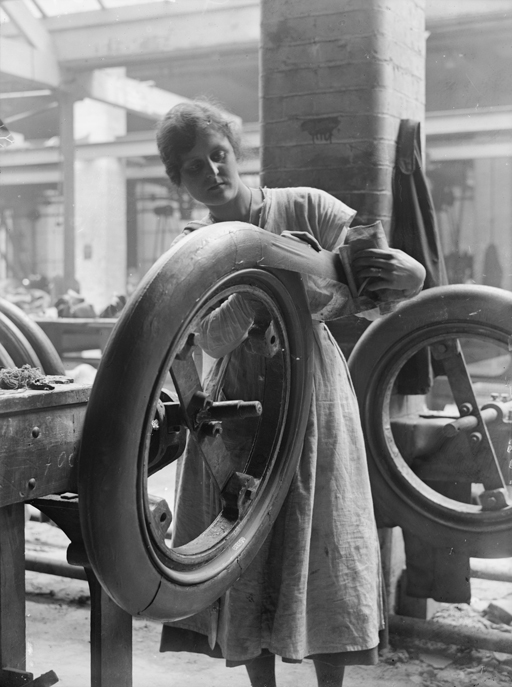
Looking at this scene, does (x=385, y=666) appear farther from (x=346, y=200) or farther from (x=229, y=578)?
(x=346, y=200)

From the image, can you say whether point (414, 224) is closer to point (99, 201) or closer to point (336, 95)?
point (336, 95)

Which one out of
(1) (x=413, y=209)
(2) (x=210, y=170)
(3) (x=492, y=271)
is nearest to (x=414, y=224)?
(1) (x=413, y=209)

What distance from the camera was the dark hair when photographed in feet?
5.98

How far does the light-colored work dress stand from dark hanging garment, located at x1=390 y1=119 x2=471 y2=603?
612 mm

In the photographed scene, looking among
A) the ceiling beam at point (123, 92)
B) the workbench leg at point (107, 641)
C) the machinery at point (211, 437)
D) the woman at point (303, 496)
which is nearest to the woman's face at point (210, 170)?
the woman at point (303, 496)

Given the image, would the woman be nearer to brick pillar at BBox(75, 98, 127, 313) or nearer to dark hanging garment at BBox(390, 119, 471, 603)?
dark hanging garment at BBox(390, 119, 471, 603)

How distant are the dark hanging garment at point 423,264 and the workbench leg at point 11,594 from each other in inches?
51.2

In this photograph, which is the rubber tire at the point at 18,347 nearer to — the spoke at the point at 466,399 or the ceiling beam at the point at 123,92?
the spoke at the point at 466,399

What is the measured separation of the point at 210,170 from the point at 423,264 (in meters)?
1.01

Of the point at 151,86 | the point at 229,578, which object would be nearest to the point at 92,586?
the point at 229,578

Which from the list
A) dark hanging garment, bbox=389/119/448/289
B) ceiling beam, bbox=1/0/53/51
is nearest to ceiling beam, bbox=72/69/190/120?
ceiling beam, bbox=1/0/53/51

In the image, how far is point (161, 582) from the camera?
4.29 feet

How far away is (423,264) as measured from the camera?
2566 mm

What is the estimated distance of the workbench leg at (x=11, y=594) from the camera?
1.81 meters
